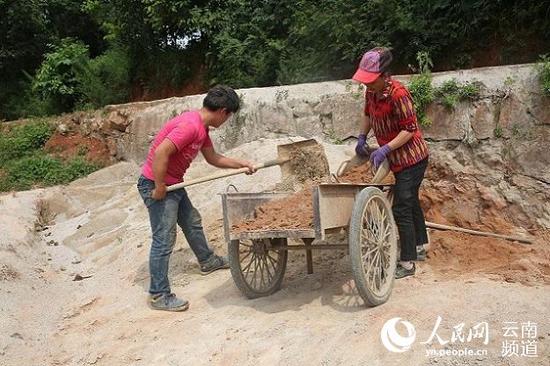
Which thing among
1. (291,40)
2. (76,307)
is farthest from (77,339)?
(291,40)

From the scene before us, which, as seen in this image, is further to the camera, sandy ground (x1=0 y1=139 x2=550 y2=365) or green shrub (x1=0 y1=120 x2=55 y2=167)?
green shrub (x1=0 y1=120 x2=55 y2=167)

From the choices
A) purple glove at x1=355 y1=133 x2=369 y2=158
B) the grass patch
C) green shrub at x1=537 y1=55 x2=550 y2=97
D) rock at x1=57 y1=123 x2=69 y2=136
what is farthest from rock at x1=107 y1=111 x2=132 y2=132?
green shrub at x1=537 y1=55 x2=550 y2=97

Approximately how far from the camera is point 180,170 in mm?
5168

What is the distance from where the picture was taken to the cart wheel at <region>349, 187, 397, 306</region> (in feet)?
13.6

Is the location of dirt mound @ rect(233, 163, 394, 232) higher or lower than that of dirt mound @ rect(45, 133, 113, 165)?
lower

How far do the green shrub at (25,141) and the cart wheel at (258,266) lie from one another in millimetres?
9125

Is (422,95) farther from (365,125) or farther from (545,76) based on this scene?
(365,125)

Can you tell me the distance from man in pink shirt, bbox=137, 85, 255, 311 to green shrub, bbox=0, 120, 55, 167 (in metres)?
8.77

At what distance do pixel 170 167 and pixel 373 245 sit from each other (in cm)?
184

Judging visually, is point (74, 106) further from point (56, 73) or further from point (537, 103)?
point (537, 103)

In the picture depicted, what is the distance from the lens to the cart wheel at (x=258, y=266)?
482cm

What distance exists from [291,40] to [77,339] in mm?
6973

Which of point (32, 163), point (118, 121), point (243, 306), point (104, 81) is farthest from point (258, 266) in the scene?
point (104, 81)

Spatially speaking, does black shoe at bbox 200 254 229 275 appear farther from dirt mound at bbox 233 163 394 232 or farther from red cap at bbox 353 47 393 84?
red cap at bbox 353 47 393 84
